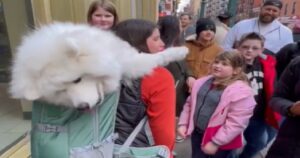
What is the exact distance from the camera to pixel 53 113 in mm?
1317

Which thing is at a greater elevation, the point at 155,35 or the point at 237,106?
the point at 155,35

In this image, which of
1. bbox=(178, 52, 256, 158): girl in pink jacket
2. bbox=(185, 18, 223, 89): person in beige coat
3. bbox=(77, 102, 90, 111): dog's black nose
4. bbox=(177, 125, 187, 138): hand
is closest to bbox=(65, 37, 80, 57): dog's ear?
bbox=(77, 102, 90, 111): dog's black nose

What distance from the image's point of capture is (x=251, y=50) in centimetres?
315

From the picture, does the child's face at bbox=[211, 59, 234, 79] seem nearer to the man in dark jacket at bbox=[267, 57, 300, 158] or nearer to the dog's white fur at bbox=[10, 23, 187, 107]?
the man in dark jacket at bbox=[267, 57, 300, 158]

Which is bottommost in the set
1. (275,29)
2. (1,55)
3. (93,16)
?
(1,55)

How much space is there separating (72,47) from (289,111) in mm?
1479

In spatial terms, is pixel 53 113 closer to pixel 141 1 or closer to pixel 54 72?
pixel 54 72

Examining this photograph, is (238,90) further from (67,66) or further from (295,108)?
(67,66)

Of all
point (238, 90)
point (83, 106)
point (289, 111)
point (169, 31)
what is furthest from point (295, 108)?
point (169, 31)

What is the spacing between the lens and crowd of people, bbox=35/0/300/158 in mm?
1562

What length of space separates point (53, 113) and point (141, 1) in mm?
6393

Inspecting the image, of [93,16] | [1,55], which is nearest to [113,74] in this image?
[93,16]

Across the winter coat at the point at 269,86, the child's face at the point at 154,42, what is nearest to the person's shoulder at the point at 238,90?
the winter coat at the point at 269,86

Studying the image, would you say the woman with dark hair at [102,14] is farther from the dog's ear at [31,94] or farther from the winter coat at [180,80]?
the dog's ear at [31,94]
